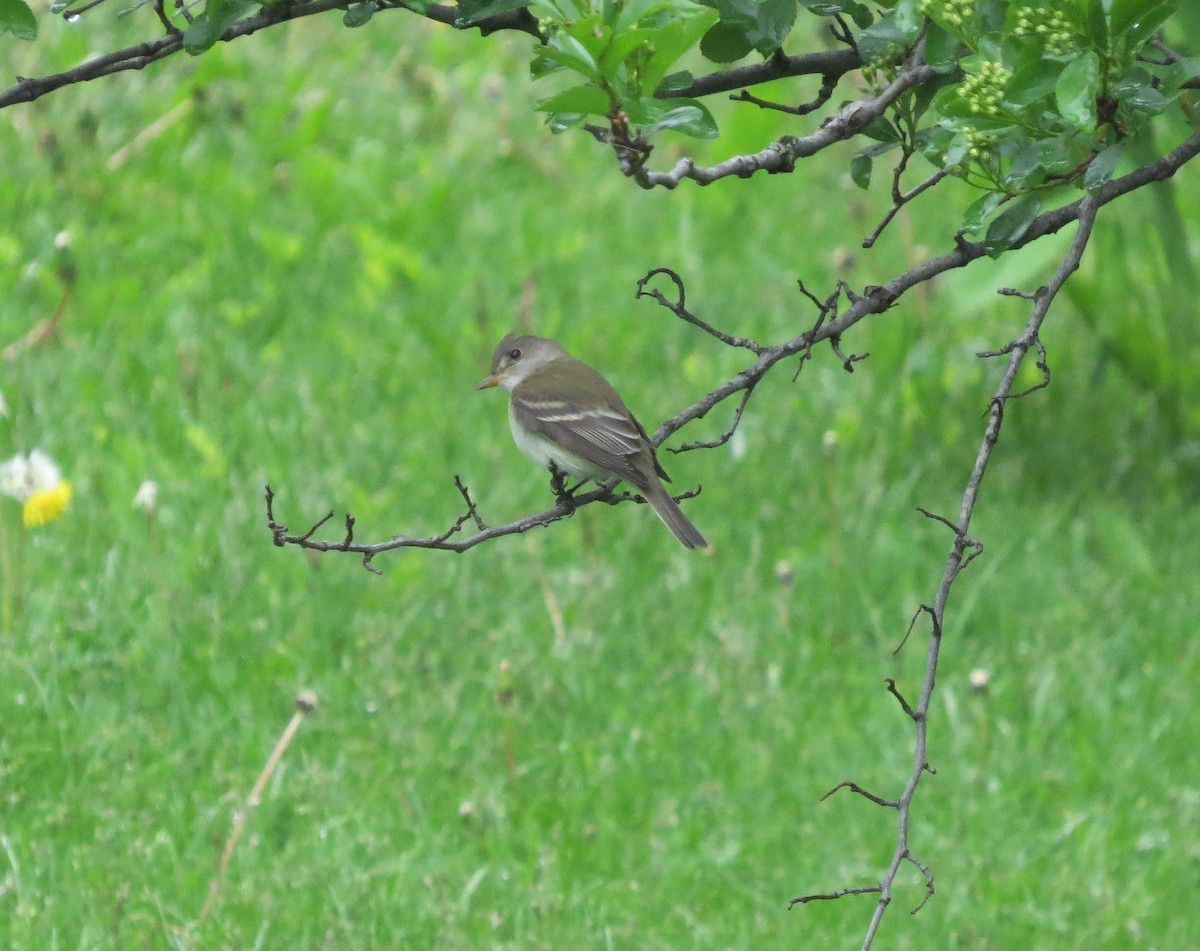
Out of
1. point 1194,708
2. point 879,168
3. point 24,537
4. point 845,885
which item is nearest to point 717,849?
point 845,885

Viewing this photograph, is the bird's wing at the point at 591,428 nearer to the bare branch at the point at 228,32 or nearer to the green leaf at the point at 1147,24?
the bare branch at the point at 228,32

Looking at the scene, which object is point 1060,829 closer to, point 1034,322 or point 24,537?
point 1034,322

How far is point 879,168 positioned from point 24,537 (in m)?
4.76

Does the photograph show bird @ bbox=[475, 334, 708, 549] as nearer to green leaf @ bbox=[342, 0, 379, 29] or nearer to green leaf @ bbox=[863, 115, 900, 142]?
green leaf @ bbox=[863, 115, 900, 142]

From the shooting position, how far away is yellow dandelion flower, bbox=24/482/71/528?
5102 mm

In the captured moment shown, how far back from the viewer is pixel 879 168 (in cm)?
856

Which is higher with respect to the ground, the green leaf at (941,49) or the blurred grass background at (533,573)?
the green leaf at (941,49)

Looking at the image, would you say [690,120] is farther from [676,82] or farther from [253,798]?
[253,798]

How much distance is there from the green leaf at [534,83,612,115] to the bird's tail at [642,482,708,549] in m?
1.88

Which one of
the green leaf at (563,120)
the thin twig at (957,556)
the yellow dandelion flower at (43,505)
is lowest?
the yellow dandelion flower at (43,505)

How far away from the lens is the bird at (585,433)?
445 cm

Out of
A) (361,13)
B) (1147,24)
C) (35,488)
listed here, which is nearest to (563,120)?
(361,13)

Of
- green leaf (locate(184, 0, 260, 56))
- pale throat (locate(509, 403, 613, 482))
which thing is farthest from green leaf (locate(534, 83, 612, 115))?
pale throat (locate(509, 403, 613, 482))

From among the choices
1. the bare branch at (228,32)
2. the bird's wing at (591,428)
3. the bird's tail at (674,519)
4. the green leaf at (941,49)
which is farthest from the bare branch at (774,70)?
the bird's wing at (591,428)
